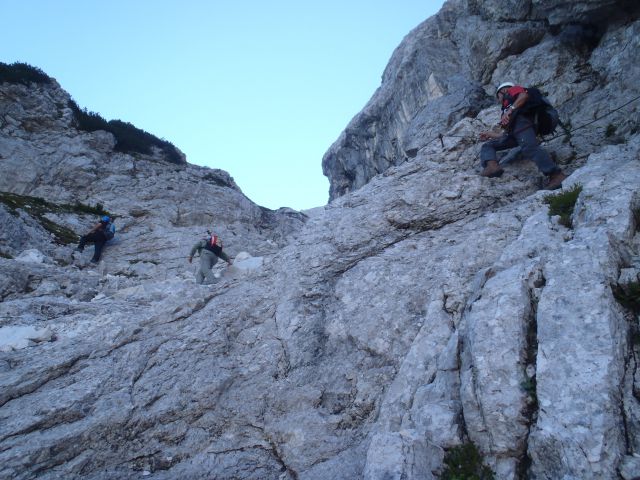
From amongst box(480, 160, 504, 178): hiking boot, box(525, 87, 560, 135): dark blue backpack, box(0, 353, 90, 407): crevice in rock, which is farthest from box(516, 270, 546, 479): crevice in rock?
box(0, 353, 90, 407): crevice in rock

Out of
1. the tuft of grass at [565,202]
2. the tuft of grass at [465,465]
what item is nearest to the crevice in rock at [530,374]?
the tuft of grass at [465,465]

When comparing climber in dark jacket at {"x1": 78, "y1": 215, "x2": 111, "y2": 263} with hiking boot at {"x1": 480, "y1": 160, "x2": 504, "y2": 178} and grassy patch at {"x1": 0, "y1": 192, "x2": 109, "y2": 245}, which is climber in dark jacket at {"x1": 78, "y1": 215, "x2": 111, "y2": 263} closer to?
grassy patch at {"x1": 0, "y1": 192, "x2": 109, "y2": 245}

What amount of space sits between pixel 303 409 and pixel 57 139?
107 ft

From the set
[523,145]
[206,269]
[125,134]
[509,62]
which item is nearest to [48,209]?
[125,134]

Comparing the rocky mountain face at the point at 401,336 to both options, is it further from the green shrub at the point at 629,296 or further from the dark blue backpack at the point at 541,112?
the dark blue backpack at the point at 541,112

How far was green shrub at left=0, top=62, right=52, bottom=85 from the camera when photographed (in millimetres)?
32688

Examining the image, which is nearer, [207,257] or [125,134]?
[207,257]

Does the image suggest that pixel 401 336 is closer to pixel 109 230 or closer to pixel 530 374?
pixel 530 374

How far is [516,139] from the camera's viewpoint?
1059 cm

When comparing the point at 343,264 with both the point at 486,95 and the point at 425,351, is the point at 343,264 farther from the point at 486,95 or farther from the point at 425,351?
the point at 486,95

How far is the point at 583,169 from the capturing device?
8938 mm

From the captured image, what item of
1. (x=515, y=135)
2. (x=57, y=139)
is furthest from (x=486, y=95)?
(x=57, y=139)

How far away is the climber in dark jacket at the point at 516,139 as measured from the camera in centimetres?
973

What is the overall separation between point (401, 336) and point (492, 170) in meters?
5.83
